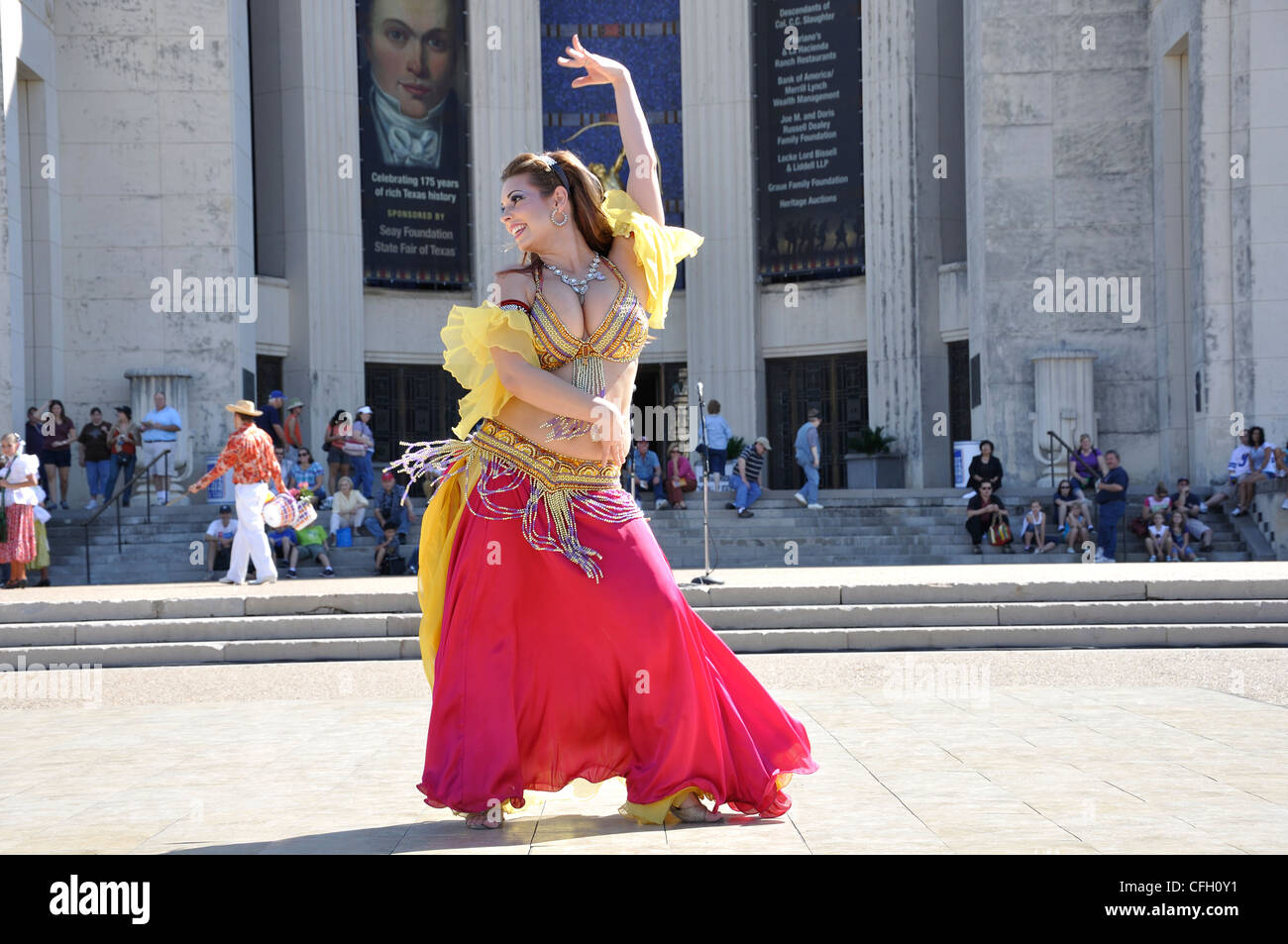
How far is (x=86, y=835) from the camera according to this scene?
452 centimetres

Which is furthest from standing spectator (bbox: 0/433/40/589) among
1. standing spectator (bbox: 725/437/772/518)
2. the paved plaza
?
standing spectator (bbox: 725/437/772/518)

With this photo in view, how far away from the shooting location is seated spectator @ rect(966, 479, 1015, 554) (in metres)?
18.7

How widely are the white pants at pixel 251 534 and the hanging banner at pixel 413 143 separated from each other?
1462 centimetres

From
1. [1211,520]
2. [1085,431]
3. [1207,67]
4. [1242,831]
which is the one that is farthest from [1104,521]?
[1242,831]

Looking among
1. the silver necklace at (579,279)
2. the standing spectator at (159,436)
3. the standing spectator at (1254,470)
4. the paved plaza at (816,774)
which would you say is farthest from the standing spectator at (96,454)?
the silver necklace at (579,279)

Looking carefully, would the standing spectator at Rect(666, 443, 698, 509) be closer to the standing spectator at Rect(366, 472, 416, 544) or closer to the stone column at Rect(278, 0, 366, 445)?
the standing spectator at Rect(366, 472, 416, 544)

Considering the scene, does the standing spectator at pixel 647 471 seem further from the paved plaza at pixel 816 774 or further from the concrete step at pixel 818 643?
the paved plaza at pixel 816 774

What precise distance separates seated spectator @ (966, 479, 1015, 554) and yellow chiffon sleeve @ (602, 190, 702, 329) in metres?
14.4

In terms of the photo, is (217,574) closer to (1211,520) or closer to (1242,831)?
(1211,520)

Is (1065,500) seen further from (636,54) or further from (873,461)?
(636,54)

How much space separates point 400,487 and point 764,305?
12.5 metres

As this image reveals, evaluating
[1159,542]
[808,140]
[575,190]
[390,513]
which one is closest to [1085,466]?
[1159,542]

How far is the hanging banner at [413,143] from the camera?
28156mm

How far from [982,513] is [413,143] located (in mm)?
14848
